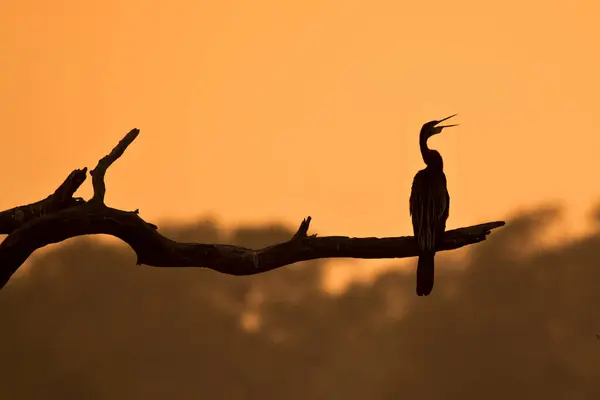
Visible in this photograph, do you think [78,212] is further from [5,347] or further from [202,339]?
[202,339]

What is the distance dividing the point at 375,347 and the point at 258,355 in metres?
5.49

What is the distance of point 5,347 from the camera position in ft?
173

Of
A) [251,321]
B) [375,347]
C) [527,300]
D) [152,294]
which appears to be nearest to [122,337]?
[152,294]

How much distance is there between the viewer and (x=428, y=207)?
13055 millimetres

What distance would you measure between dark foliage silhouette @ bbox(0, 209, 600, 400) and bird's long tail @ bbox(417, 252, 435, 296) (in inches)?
1562

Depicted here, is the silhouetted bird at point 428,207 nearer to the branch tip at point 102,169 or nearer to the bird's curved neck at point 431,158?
the bird's curved neck at point 431,158

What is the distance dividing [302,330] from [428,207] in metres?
42.8

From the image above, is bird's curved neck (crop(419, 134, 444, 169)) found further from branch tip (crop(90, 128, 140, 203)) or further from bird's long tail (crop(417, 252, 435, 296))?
branch tip (crop(90, 128, 140, 203))

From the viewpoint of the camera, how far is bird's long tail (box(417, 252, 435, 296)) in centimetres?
1225

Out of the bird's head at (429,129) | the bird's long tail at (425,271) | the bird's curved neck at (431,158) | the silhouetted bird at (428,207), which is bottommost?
the bird's long tail at (425,271)

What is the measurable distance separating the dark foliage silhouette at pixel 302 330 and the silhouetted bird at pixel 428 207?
38.6 m

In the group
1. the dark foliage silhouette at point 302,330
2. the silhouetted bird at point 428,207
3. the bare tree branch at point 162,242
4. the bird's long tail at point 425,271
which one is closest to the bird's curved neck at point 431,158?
the silhouetted bird at point 428,207

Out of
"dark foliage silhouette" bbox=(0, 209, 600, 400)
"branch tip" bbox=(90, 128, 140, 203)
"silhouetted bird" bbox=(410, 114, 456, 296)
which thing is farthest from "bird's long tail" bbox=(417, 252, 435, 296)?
"dark foliage silhouette" bbox=(0, 209, 600, 400)

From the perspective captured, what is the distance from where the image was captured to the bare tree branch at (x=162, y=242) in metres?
11.3
